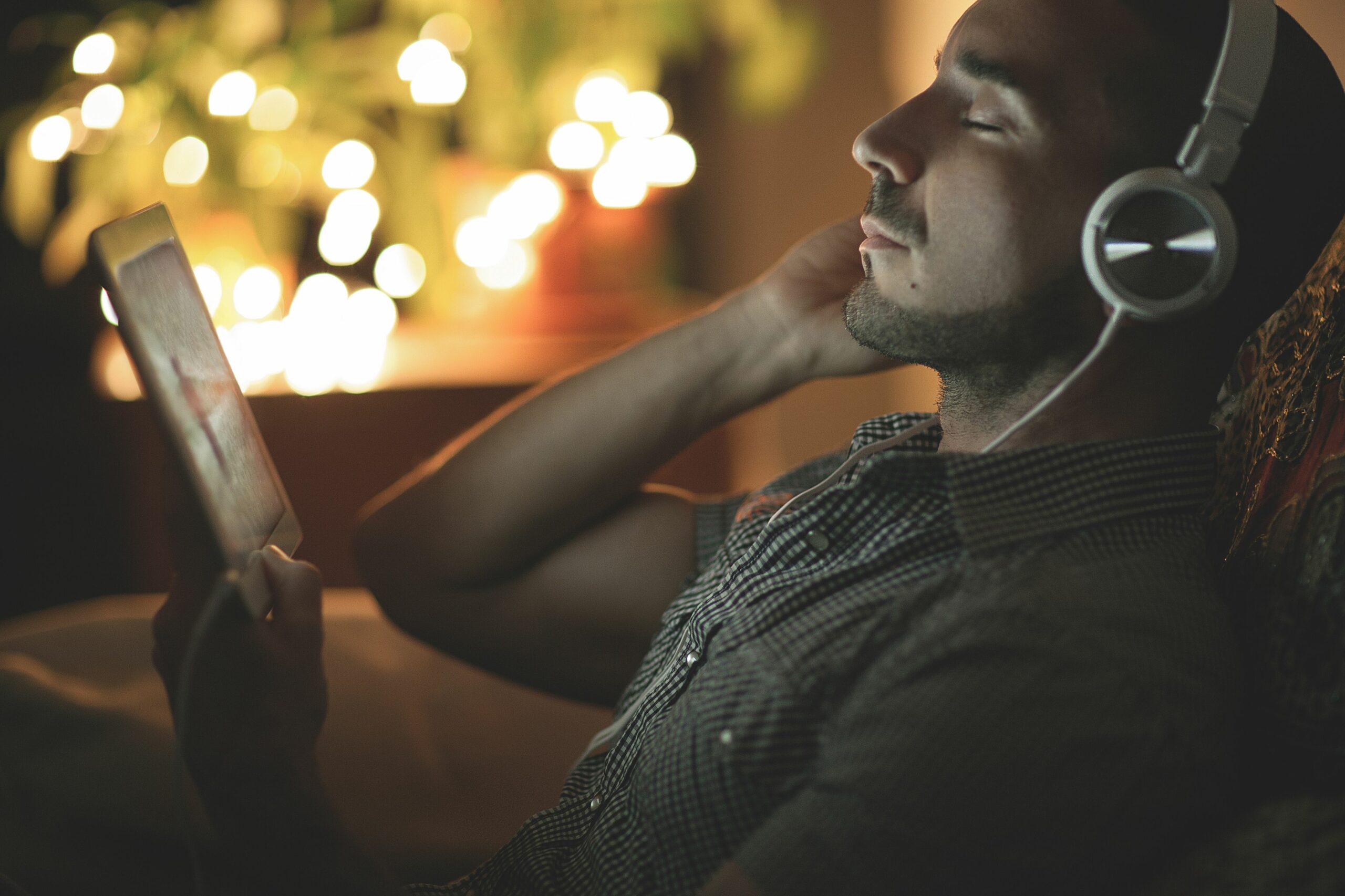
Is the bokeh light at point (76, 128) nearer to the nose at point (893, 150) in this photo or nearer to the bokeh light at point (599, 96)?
the bokeh light at point (599, 96)

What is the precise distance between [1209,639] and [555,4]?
5.66 feet

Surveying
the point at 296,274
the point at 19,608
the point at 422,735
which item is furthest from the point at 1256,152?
the point at 19,608

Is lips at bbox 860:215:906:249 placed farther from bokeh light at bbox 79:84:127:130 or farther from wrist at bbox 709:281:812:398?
bokeh light at bbox 79:84:127:130

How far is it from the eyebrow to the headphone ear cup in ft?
0.34

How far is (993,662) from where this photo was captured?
21.2 inches

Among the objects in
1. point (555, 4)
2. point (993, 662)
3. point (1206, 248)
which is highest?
point (555, 4)

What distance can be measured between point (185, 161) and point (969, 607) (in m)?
1.79

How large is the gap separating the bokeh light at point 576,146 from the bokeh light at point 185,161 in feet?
2.18

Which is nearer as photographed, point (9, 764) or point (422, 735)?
point (9, 764)

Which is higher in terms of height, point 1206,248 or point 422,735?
point 1206,248

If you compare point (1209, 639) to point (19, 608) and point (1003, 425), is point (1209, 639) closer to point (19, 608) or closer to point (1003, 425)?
point (1003, 425)

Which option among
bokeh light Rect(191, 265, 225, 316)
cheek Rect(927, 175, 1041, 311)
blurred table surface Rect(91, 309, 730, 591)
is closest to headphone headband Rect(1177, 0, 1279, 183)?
cheek Rect(927, 175, 1041, 311)

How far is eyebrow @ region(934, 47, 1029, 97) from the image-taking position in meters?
0.69

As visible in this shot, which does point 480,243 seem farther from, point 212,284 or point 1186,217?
point 1186,217
